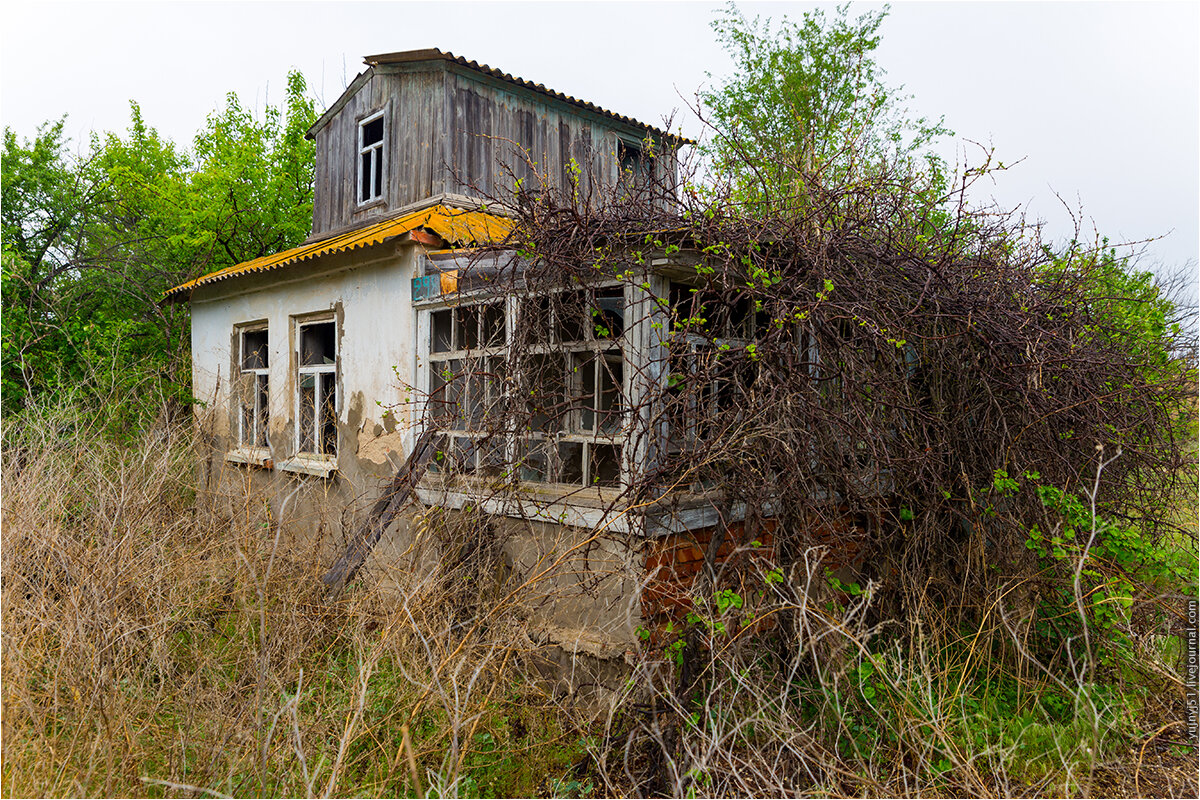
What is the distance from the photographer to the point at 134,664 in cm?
445

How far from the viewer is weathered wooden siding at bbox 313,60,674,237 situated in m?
8.80

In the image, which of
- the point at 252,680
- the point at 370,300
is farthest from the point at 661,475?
the point at 370,300

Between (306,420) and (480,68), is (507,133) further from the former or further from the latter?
(306,420)

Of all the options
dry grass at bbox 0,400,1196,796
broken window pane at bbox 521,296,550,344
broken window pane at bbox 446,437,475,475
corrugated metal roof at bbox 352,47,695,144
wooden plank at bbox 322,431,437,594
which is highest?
corrugated metal roof at bbox 352,47,695,144

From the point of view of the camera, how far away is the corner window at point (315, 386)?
316 inches

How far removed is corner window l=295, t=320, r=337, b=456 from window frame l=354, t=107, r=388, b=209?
2016 mm

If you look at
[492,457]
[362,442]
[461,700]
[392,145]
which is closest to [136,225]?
[392,145]

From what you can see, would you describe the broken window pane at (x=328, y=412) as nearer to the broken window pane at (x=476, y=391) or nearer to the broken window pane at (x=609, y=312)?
the broken window pane at (x=476, y=391)

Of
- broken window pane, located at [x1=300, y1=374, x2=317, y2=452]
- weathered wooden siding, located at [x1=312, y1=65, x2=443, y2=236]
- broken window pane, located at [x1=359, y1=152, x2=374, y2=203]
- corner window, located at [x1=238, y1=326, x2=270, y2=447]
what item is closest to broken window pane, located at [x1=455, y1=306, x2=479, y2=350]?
broken window pane, located at [x1=300, y1=374, x2=317, y2=452]

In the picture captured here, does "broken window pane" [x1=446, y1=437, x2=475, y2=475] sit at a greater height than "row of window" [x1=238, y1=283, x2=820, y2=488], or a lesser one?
lesser

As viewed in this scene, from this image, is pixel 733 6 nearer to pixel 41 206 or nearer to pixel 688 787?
pixel 41 206

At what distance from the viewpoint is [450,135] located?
28.7 feet

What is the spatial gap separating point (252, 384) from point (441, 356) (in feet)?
14.7

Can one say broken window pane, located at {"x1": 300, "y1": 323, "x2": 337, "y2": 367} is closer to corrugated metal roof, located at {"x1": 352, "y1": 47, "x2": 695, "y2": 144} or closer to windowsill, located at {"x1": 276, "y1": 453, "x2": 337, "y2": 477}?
windowsill, located at {"x1": 276, "y1": 453, "x2": 337, "y2": 477}
